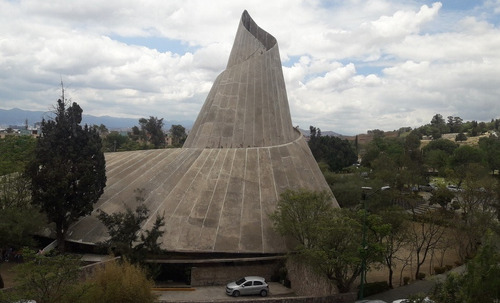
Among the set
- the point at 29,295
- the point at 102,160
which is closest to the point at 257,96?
the point at 102,160

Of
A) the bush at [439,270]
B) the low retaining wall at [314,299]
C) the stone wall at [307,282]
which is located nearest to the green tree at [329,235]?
the low retaining wall at [314,299]

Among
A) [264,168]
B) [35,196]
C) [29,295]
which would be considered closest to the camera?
[29,295]

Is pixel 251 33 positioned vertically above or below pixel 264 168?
above

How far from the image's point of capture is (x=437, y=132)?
5266 inches

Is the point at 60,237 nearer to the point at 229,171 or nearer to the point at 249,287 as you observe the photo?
the point at 229,171

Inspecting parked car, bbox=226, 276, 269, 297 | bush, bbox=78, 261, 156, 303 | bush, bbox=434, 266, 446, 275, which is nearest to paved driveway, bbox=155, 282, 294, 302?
parked car, bbox=226, 276, 269, 297

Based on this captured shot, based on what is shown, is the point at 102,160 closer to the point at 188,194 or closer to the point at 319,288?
the point at 188,194

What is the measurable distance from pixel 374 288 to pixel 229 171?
11.8 m

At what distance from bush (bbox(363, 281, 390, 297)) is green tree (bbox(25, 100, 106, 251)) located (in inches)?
653

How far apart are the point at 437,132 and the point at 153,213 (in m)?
129

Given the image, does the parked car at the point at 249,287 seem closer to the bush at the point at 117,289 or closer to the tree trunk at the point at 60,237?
the bush at the point at 117,289

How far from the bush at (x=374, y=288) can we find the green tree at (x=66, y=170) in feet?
54.4

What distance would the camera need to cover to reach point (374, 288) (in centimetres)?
2194

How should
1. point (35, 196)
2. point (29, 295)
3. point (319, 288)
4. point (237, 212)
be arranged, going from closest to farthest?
point (29, 295)
point (319, 288)
point (35, 196)
point (237, 212)
